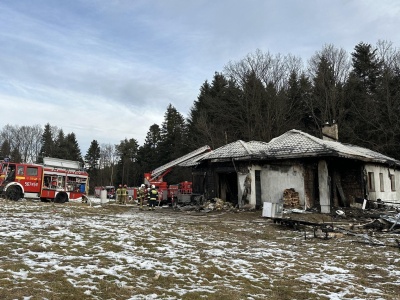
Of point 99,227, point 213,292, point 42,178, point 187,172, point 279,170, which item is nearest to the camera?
point 213,292

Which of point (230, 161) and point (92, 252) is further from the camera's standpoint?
point (230, 161)

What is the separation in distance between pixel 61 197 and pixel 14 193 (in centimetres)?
322

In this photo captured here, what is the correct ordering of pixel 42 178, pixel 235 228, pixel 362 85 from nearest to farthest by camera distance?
pixel 235 228, pixel 42 178, pixel 362 85

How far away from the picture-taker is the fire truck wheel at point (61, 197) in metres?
23.7

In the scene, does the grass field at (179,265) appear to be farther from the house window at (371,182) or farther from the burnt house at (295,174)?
the house window at (371,182)

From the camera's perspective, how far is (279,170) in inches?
842

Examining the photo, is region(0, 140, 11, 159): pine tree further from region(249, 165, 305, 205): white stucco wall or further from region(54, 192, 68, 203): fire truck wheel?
region(249, 165, 305, 205): white stucco wall

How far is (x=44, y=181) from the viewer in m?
23.0

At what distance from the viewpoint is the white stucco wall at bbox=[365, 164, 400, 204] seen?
75.8 ft

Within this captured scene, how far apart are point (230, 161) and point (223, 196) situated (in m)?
3.03

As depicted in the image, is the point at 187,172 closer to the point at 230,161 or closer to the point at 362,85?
the point at 362,85

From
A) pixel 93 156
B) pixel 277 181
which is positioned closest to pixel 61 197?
pixel 277 181

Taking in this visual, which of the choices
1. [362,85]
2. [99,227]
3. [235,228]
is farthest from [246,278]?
[362,85]

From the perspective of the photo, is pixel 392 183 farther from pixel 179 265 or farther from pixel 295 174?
pixel 179 265
